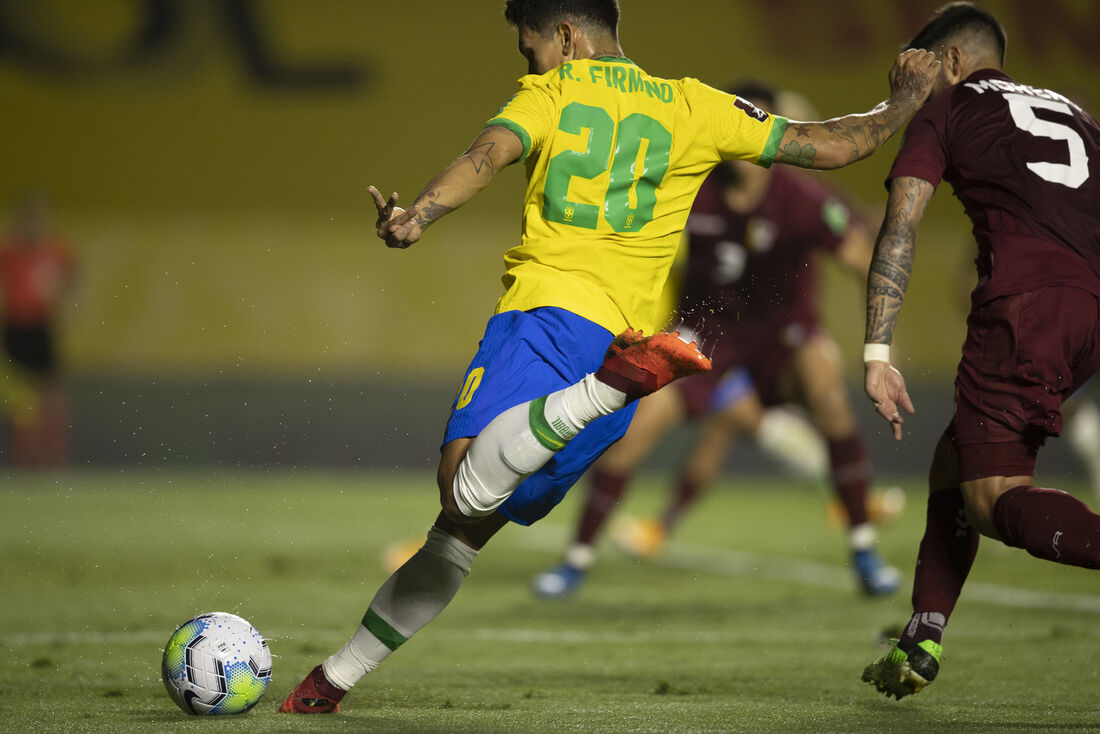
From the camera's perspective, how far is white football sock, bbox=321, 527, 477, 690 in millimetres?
4008

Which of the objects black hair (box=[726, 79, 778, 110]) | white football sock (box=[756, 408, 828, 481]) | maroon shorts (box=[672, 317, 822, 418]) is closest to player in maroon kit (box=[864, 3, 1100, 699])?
black hair (box=[726, 79, 778, 110])

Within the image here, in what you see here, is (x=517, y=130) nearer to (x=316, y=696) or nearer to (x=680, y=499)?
(x=316, y=696)

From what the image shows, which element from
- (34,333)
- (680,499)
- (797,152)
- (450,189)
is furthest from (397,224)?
(34,333)

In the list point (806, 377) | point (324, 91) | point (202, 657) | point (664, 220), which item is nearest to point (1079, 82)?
point (324, 91)

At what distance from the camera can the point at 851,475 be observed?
→ 24.2 feet

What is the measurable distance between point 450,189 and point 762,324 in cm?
411

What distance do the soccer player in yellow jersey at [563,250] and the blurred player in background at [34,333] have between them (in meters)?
11.7

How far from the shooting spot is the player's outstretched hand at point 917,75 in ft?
14.0

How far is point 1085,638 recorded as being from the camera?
565 cm

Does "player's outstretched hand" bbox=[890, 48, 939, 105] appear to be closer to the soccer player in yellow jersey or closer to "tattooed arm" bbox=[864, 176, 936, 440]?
the soccer player in yellow jersey

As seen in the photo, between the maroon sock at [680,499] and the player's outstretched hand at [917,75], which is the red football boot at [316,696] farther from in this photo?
the maroon sock at [680,499]

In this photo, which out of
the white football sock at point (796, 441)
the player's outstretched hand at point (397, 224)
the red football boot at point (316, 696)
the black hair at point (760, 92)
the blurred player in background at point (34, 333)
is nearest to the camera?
the player's outstretched hand at point (397, 224)

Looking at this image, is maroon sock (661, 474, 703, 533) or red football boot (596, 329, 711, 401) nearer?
red football boot (596, 329, 711, 401)

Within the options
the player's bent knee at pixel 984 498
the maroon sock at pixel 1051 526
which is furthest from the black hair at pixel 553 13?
the maroon sock at pixel 1051 526
